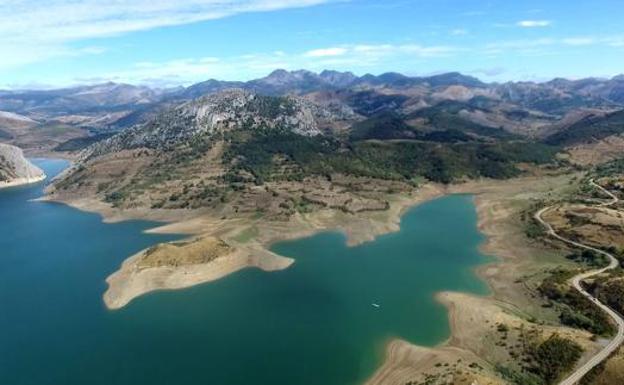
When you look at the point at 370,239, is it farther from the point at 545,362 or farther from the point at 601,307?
the point at 545,362

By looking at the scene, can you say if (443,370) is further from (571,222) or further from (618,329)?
(571,222)

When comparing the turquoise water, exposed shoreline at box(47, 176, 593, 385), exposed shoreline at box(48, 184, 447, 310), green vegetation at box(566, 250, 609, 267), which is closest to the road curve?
green vegetation at box(566, 250, 609, 267)

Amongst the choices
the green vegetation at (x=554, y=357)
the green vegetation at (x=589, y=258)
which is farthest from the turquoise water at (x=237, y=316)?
the green vegetation at (x=589, y=258)

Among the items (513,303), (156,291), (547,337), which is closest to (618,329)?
(547,337)

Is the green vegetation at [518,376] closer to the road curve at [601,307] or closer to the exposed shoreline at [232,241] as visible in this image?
the road curve at [601,307]

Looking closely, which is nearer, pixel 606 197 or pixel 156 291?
pixel 156 291

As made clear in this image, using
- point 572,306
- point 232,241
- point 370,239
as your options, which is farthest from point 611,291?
point 232,241

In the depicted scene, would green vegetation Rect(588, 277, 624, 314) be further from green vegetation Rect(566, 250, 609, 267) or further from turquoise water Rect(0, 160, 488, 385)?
turquoise water Rect(0, 160, 488, 385)

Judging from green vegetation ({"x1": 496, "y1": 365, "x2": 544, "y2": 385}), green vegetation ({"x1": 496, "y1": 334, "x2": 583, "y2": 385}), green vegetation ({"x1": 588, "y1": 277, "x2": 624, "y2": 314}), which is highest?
green vegetation ({"x1": 588, "y1": 277, "x2": 624, "y2": 314})
